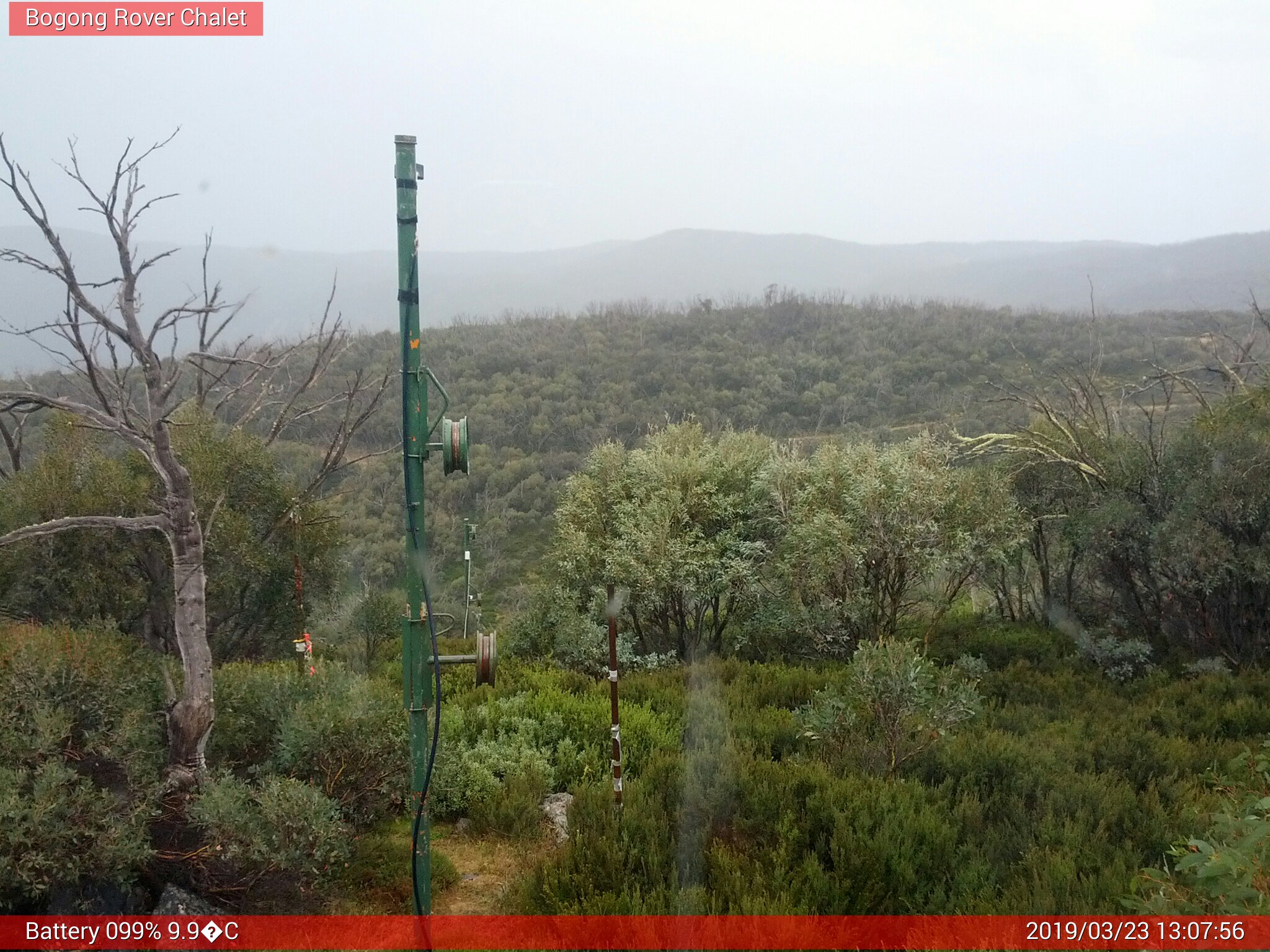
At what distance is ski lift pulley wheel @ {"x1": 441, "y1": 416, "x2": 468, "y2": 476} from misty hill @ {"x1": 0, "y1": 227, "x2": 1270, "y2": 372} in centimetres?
92

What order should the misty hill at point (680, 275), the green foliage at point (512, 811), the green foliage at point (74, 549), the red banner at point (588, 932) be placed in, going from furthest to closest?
1. the green foliage at point (74, 549)
2. the misty hill at point (680, 275)
3. the green foliage at point (512, 811)
4. the red banner at point (588, 932)

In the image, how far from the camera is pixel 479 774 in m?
7.42

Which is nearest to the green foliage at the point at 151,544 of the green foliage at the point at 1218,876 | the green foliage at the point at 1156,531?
the green foliage at the point at 1218,876

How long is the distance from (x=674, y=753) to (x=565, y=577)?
6.92 meters

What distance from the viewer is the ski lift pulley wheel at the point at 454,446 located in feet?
13.9

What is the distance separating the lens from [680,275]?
4797 centimetres

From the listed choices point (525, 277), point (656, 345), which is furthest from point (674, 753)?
point (656, 345)

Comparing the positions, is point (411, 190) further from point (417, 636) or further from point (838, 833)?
point (838, 833)

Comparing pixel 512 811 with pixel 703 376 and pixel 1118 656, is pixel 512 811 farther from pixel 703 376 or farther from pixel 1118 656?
pixel 703 376

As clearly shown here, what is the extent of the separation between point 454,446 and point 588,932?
2.89 m

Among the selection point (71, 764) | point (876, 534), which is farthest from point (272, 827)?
point (876, 534)

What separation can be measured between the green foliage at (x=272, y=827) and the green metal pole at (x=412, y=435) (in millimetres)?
1362

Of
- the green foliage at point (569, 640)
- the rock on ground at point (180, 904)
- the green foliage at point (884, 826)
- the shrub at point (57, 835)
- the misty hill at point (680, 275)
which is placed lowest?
the green foliage at point (569, 640)

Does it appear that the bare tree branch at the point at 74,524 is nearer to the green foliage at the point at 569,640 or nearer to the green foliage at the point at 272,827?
Answer: the green foliage at the point at 272,827
